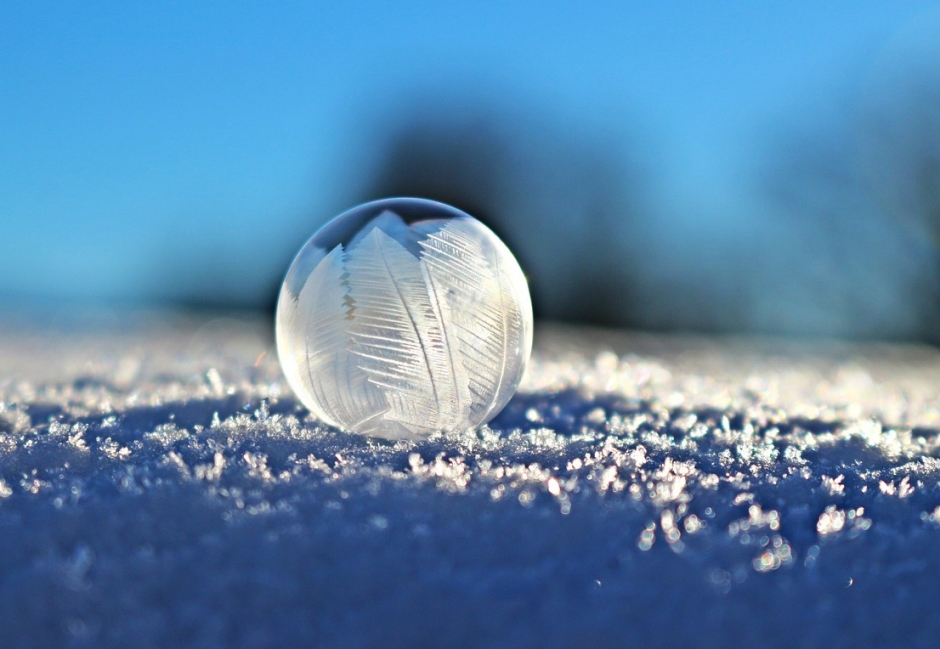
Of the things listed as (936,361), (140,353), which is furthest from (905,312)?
(140,353)

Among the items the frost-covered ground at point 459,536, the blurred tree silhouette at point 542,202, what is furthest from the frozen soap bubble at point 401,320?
the blurred tree silhouette at point 542,202

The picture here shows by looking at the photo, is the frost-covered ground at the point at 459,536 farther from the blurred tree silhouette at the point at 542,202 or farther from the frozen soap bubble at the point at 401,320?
the blurred tree silhouette at the point at 542,202

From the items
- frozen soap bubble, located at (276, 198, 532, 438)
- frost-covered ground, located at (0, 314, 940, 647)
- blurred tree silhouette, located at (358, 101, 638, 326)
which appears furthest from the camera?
blurred tree silhouette, located at (358, 101, 638, 326)

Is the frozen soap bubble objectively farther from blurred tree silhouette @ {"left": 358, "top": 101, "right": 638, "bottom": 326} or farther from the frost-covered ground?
blurred tree silhouette @ {"left": 358, "top": 101, "right": 638, "bottom": 326}

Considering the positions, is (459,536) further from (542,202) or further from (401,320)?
(542,202)

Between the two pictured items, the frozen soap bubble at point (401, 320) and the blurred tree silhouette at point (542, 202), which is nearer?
the frozen soap bubble at point (401, 320)

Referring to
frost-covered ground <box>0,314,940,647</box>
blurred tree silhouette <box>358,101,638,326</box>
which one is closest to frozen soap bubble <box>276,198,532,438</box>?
frost-covered ground <box>0,314,940,647</box>
